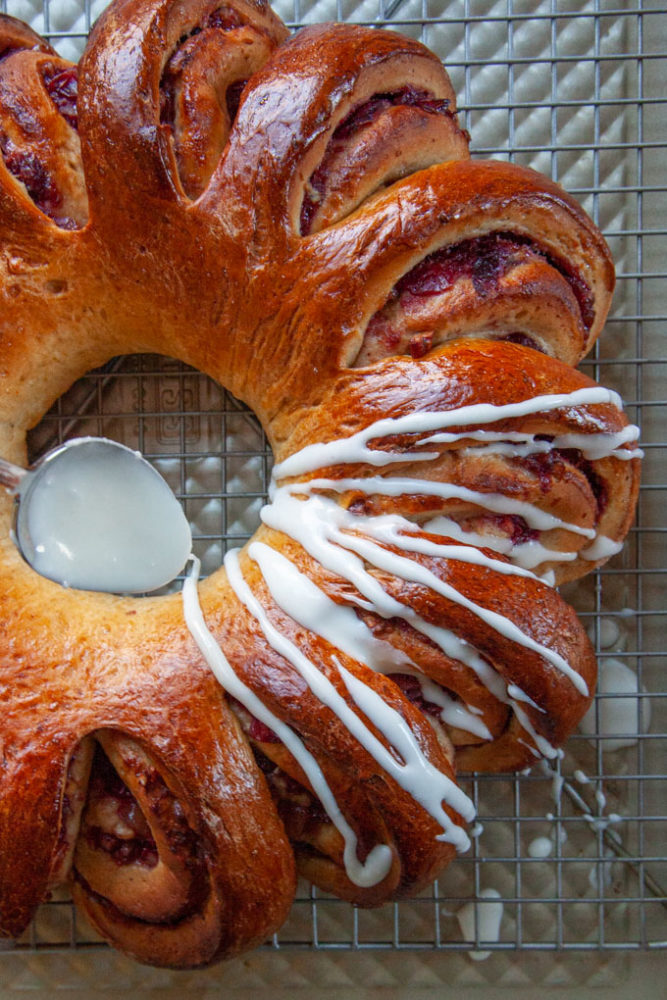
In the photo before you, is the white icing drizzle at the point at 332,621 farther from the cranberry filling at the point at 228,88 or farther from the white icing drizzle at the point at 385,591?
the cranberry filling at the point at 228,88

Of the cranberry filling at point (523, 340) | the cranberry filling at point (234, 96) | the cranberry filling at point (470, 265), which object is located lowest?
the cranberry filling at point (523, 340)

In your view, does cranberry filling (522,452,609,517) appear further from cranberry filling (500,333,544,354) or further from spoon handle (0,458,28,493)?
spoon handle (0,458,28,493)

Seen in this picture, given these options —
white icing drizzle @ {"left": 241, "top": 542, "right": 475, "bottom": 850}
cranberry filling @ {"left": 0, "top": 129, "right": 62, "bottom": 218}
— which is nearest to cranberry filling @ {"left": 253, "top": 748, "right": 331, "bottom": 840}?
white icing drizzle @ {"left": 241, "top": 542, "right": 475, "bottom": 850}

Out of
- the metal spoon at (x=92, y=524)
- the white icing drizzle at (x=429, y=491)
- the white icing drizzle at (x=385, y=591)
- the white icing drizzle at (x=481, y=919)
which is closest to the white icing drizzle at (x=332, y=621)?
the white icing drizzle at (x=385, y=591)

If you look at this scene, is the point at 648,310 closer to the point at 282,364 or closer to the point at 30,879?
the point at 282,364

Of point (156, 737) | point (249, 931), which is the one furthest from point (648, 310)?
point (249, 931)

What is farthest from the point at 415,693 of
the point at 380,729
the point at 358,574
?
the point at 358,574
